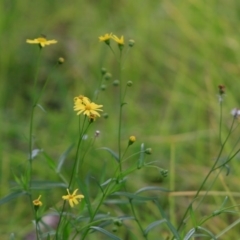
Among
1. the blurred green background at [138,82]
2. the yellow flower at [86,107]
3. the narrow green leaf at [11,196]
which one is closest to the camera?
the yellow flower at [86,107]

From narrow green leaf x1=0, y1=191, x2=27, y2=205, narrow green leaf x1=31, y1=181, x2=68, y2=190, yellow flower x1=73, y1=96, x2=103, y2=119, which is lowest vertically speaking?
narrow green leaf x1=0, y1=191, x2=27, y2=205

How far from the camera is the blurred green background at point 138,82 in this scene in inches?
86.4

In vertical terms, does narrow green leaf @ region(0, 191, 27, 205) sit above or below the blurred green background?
below

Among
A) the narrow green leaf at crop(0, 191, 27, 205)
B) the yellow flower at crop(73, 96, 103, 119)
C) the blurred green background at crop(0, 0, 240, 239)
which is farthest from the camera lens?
the blurred green background at crop(0, 0, 240, 239)

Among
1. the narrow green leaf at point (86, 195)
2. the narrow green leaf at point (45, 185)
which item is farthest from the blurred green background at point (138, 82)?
the narrow green leaf at point (86, 195)

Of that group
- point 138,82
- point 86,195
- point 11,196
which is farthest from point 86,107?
point 138,82

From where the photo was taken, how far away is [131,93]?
2.76 m

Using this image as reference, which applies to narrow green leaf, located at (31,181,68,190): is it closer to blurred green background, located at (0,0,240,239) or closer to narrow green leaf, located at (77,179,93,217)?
narrow green leaf, located at (77,179,93,217)

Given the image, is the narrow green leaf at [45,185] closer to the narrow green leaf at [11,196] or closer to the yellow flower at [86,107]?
the narrow green leaf at [11,196]

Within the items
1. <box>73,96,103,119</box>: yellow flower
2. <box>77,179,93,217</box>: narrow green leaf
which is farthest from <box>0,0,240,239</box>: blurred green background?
<box>73,96,103,119</box>: yellow flower

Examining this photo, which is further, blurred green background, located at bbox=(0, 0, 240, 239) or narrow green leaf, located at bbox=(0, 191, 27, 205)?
blurred green background, located at bbox=(0, 0, 240, 239)

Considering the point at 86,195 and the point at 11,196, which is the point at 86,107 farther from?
the point at 11,196

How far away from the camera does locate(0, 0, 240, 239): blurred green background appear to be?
2.19 metres

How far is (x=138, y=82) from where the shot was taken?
2832 mm
